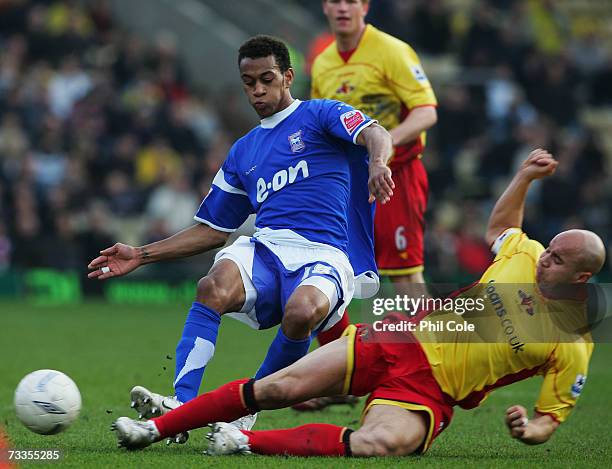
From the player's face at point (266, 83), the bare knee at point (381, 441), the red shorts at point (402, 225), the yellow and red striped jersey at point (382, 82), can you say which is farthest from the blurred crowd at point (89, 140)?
the bare knee at point (381, 441)

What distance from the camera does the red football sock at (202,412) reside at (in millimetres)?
6039

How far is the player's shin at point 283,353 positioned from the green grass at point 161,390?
1.91ft

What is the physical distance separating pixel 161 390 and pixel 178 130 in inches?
441

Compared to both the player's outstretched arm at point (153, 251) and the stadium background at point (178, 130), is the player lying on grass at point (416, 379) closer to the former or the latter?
the player's outstretched arm at point (153, 251)

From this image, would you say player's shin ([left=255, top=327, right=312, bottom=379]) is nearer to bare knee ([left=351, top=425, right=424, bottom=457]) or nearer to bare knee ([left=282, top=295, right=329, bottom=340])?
bare knee ([left=282, top=295, right=329, bottom=340])

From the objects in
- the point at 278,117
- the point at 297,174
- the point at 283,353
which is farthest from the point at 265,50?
the point at 283,353

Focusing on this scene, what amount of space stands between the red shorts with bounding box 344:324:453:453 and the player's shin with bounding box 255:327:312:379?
46 centimetres

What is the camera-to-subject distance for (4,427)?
7160 mm

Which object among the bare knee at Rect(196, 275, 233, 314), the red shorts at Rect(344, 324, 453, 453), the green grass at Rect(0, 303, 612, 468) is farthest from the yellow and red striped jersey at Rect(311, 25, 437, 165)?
the red shorts at Rect(344, 324, 453, 453)

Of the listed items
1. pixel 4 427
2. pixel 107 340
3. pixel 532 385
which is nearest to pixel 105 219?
pixel 107 340

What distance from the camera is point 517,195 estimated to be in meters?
6.88

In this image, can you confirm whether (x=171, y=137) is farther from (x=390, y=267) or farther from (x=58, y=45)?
(x=390, y=267)

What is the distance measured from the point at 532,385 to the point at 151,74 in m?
12.3

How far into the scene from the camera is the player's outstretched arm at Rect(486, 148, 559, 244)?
269 inches
